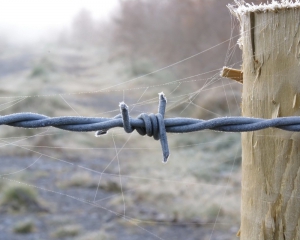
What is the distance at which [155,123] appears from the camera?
1.19 metres

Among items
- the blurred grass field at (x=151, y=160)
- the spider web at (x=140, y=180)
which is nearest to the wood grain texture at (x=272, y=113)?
the blurred grass field at (x=151, y=160)

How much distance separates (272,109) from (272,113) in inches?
0.5

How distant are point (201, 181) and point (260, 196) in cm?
672

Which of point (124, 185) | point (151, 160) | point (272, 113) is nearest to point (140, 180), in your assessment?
point (124, 185)

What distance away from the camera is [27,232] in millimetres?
5875

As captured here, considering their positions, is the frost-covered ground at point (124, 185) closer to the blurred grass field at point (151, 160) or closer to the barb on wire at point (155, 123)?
the blurred grass field at point (151, 160)

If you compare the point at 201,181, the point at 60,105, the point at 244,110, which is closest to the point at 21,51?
the point at 60,105

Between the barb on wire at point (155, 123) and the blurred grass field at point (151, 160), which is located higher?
the barb on wire at point (155, 123)

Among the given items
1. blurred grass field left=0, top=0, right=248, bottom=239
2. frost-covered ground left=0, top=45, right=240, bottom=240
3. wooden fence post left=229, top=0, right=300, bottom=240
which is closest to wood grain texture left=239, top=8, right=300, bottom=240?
wooden fence post left=229, top=0, right=300, bottom=240

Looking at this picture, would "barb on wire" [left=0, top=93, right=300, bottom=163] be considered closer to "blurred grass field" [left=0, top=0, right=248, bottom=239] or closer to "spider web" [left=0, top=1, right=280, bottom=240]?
"blurred grass field" [left=0, top=0, right=248, bottom=239]

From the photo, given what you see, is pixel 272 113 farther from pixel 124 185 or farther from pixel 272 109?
pixel 124 185

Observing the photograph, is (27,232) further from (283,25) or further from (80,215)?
(283,25)

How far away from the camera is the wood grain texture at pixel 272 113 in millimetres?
1193

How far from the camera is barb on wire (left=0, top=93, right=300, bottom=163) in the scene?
46.3 inches
